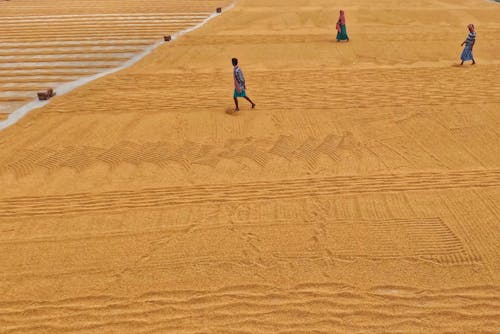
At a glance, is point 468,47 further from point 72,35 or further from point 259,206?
point 72,35

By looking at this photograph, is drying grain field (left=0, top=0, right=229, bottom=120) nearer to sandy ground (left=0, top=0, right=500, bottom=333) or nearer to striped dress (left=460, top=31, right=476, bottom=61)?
sandy ground (left=0, top=0, right=500, bottom=333)

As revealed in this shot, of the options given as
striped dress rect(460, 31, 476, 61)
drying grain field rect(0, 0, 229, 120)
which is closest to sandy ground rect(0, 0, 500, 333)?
striped dress rect(460, 31, 476, 61)

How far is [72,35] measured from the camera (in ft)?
48.7

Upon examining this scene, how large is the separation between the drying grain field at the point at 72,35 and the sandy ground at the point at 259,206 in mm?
1941

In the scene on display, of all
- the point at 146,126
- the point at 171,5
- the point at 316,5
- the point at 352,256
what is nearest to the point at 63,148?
the point at 146,126

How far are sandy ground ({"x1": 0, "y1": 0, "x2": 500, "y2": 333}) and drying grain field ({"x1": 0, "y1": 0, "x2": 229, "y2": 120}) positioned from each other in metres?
1.94

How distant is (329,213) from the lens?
4.84 meters

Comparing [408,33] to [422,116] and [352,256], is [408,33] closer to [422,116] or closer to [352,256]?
[422,116]

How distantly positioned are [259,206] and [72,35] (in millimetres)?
13854

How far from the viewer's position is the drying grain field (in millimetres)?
10461

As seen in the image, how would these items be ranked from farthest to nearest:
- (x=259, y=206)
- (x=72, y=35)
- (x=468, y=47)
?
(x=72, y=35), (x=468, y=47), (x=259, y=206)

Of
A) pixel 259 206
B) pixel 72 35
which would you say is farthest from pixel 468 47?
pixel 72 35

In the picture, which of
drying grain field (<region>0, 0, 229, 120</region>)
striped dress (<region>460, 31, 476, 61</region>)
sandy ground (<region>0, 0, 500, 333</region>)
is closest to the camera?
sandy ground (<region>0, 0, 500, 333</region>)

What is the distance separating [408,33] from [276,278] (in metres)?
13.7
